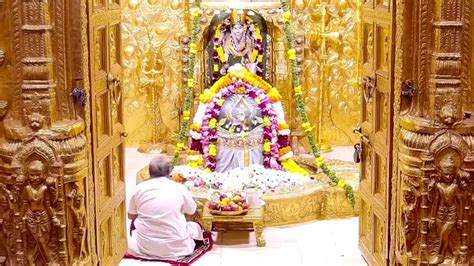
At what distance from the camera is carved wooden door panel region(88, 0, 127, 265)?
629 centimetres

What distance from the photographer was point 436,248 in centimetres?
582

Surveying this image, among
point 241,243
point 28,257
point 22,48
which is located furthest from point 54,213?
point 241,243

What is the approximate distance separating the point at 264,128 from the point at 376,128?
3727 millimetres

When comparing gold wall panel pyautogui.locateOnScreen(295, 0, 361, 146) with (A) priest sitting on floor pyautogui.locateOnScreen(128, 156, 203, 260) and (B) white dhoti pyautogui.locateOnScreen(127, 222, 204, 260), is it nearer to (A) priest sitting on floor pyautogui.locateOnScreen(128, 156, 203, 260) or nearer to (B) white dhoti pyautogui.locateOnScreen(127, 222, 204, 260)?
(A) priest sitting on floor pyautogui.locateOnScreen(128, 156, 203, 260)

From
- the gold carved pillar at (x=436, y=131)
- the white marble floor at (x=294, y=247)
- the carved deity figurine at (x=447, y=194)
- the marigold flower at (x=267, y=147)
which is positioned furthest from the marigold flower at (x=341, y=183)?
the carved deity figurine at (x=447, y=194)

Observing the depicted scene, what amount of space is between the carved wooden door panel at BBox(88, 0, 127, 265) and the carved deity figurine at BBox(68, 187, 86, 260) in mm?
372

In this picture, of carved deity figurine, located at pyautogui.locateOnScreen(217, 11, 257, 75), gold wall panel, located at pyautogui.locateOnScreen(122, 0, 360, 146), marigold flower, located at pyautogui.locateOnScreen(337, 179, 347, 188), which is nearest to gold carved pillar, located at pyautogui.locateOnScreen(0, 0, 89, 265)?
marigold flower, located at pyautogui.locateOnScreen(337, 179, 347, 188)

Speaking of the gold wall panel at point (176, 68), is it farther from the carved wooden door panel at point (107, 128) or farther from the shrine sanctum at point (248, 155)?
the carved wooden door panel at point (107, 128)

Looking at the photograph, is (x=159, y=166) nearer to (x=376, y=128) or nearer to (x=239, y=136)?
(x=239, y=136)

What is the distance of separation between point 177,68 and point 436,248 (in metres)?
7.35

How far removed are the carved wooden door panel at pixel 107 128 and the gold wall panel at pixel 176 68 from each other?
16.8 ft

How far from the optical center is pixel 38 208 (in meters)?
5.73

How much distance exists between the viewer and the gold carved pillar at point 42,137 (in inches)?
222

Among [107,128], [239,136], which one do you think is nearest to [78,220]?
[107,128]
